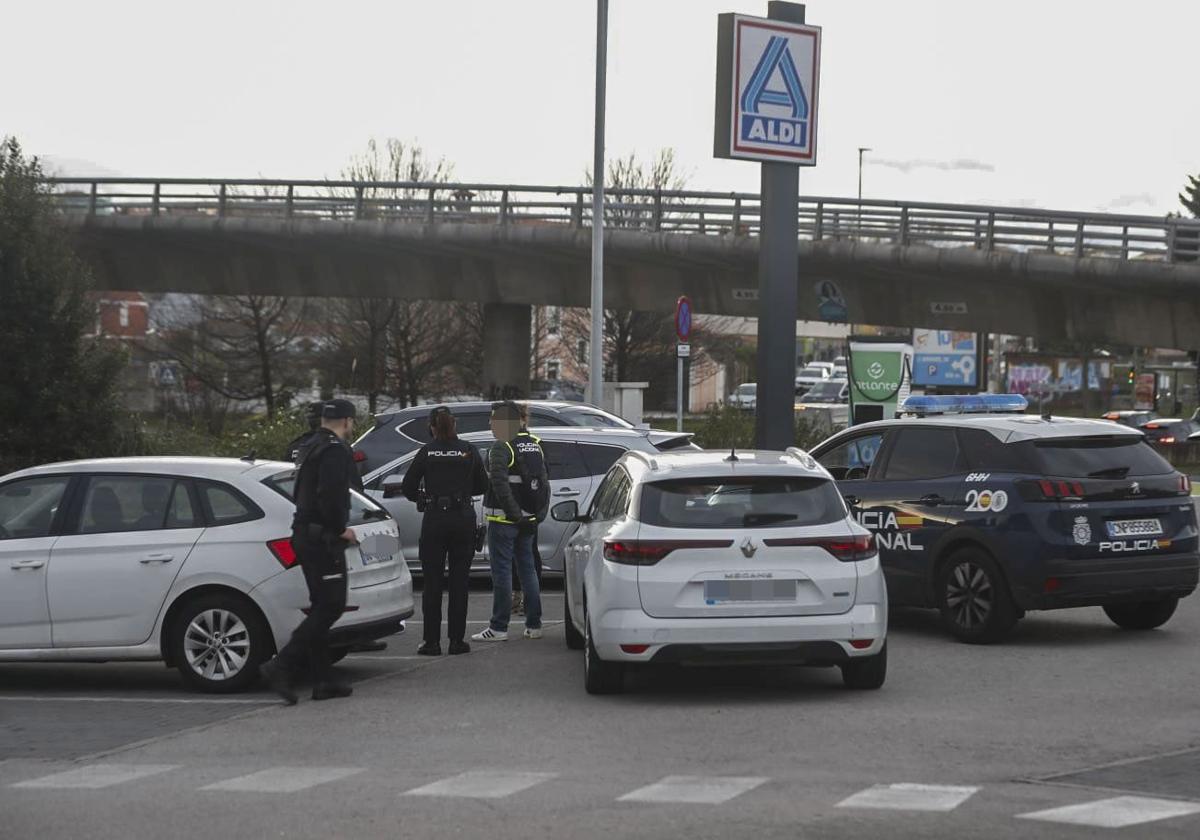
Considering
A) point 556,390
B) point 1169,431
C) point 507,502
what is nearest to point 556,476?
point 507,502

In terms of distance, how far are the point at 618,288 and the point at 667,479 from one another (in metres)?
30.9

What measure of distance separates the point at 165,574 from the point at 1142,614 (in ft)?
23.7

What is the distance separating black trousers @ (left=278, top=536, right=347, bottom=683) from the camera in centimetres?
998

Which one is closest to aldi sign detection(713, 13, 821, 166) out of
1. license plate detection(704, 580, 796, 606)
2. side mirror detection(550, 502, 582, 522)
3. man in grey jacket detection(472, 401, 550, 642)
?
man in grey jacket detection(472, 401, 550, 642)

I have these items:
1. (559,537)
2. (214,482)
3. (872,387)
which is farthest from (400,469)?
(872,387)

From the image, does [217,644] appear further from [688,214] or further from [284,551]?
[688,214]

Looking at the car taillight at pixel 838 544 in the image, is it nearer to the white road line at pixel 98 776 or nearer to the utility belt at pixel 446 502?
the utility belt at pixel 446 502

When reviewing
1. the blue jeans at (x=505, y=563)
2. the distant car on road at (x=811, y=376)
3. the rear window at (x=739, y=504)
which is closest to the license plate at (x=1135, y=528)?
the rear window at (x=739, y=504)

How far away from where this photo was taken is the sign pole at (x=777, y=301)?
19.8 meters

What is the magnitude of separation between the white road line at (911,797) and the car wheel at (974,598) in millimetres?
4730

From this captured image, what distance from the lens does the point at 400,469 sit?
16109 mm

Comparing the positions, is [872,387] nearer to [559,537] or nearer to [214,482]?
[559,537]

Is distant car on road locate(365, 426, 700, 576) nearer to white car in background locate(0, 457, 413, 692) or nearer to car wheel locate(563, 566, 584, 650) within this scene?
car wheel locate(563, 566, 584, 650)

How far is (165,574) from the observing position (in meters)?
10.3
